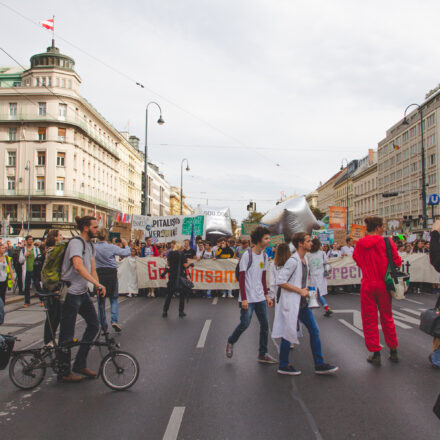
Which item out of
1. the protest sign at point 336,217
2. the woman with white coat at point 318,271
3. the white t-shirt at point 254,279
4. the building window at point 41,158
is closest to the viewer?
the white t-shirt at point 254,279

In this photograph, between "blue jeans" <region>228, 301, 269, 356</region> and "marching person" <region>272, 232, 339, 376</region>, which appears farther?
"blue jeans" <region>228, 301, 269, 356</region>

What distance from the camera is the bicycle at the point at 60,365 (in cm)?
523

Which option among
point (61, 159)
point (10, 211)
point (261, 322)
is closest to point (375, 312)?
point (261, 322)

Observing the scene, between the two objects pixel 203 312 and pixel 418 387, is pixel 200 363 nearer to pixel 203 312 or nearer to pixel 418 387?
pixel 418 387

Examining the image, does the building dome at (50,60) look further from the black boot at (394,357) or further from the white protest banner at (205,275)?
the black boot at (394,357)

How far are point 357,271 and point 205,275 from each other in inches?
205

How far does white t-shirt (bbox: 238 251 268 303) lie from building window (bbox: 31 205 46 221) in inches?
1910

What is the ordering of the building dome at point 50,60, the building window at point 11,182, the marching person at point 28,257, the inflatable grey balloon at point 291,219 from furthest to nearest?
the building dome at point 50,60
the building window at point 11,182
the inflatable grey balloon at point 291,219
the marching person at point 28,257

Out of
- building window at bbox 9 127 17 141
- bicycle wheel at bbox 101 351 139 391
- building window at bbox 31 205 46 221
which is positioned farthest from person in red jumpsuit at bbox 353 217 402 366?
building window at bbox 9 127 17 141

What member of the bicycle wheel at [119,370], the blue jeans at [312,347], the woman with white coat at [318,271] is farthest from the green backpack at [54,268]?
the woman with white coat at [318,271]

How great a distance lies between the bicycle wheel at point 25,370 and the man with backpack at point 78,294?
0.29 metres

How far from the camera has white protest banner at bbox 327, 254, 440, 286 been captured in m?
16.2

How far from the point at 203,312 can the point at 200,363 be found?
5.24 meters

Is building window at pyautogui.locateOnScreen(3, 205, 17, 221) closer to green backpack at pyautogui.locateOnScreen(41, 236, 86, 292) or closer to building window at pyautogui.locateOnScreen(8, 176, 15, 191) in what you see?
building window at pyautogui.locateOnScreen(8, 176, 15, 191)
